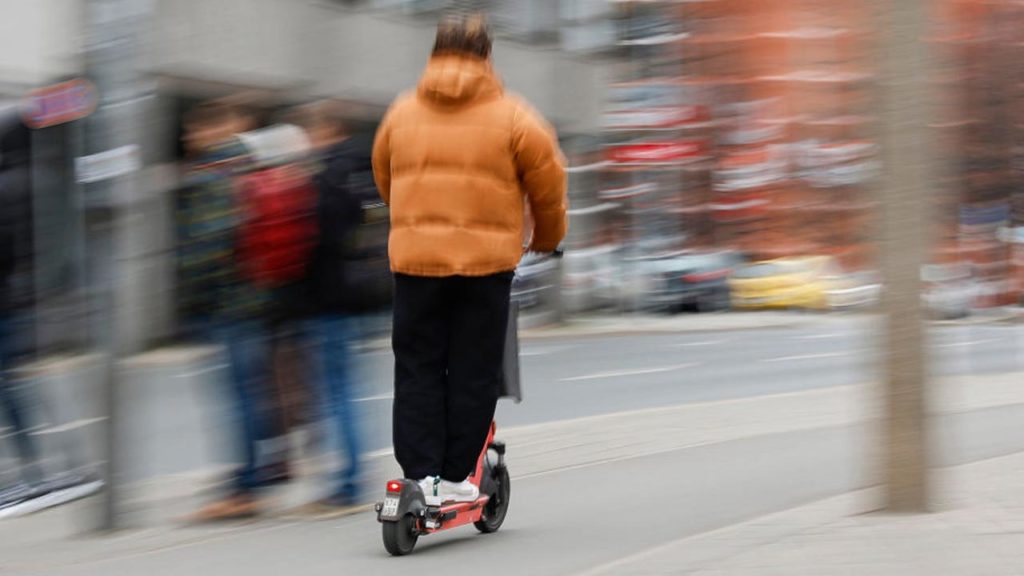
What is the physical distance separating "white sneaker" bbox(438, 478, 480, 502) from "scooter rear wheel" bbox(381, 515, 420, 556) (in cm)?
15

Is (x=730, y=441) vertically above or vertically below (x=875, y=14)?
below

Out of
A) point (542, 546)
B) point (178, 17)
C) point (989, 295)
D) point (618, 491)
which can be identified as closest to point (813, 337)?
point (178, 17)

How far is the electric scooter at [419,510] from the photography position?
6141mm

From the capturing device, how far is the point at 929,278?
612 centimetres

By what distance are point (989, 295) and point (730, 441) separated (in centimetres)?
2897

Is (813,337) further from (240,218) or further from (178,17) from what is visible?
(240,218)

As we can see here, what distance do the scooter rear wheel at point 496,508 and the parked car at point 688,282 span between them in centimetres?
2646

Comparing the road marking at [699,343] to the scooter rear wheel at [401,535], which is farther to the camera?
the road marking at [699,343]

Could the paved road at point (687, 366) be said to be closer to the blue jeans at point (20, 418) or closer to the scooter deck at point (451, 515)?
the scooter deck at point (451, 515)

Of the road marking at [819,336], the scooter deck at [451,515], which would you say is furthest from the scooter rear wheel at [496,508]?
the road marking at [819,336]

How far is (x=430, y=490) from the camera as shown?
20.5 feet

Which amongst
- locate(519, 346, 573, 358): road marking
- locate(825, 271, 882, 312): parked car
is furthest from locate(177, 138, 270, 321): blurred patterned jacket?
locate(825, 271, 882, 312): parked car

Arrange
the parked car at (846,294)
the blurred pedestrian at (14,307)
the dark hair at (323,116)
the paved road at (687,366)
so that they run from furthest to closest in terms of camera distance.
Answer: the parked car at (846,294), the paved road at (687,366), the blurred pedestrian at (14,307), the dark hair at (323,116)

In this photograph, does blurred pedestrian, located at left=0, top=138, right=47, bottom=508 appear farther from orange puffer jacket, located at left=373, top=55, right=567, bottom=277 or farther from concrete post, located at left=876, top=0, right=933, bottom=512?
concrete post, located at left=876, top=0, right=933, bottom=512
